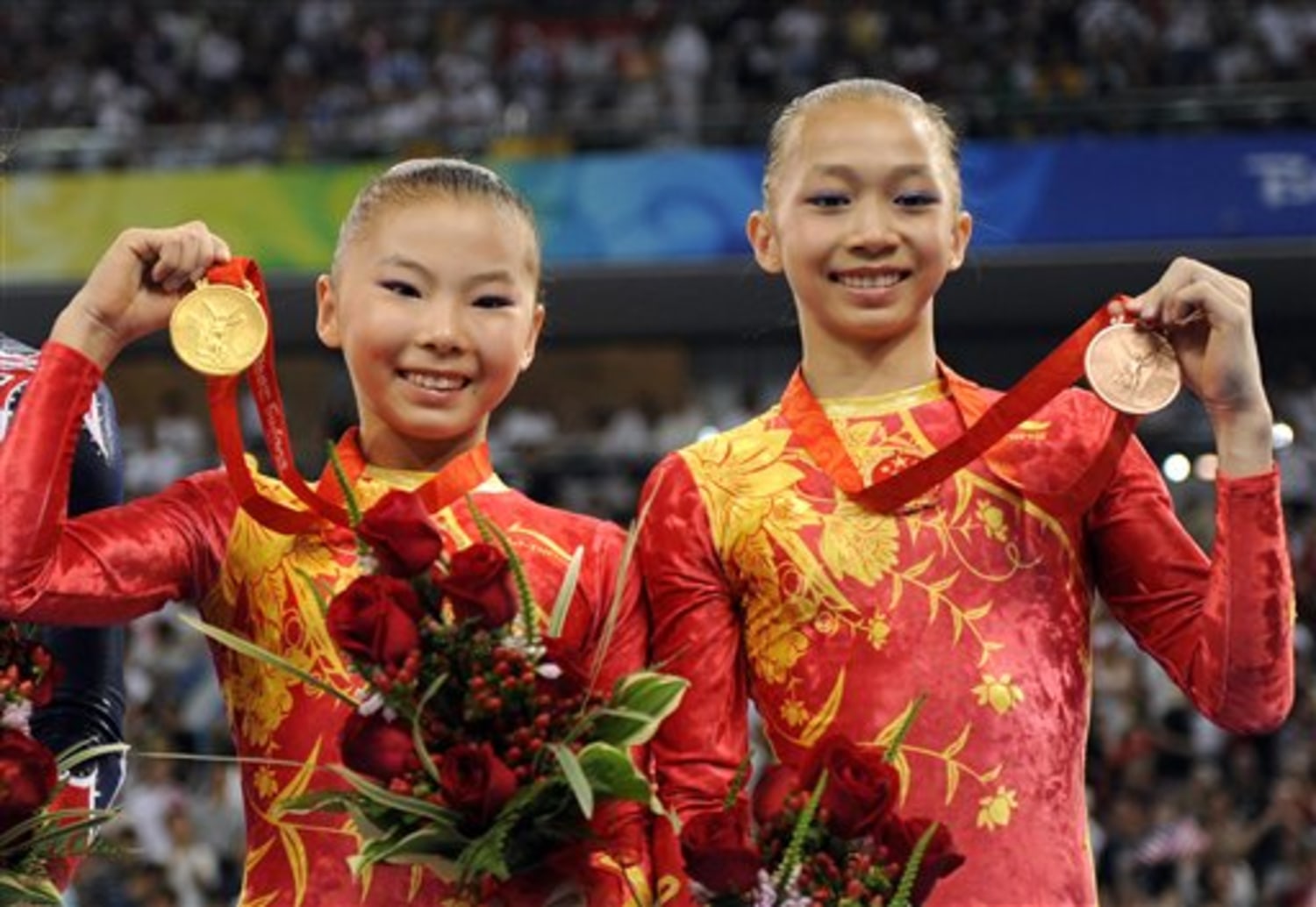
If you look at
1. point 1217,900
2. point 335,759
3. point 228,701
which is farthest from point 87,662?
point 1217,900

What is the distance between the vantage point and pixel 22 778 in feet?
6.72

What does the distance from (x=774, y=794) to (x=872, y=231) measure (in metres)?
0.64

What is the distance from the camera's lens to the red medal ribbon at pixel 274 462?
230 centimetres

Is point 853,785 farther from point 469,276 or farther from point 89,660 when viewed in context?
point 89,660

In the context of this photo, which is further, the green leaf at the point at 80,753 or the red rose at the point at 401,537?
the green leaf at the point at 80,753

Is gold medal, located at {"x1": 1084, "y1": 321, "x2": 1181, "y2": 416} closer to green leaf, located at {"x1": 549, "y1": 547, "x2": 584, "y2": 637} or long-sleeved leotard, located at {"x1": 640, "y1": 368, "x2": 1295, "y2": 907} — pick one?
long-sleeved leotard, located at {"x1": 640, "y1": 368, "x2": 1295, "y2": 907}

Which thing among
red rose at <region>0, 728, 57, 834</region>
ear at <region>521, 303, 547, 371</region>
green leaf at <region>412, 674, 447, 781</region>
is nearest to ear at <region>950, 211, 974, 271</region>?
ear at <region>521, 303, 547, 371</region>

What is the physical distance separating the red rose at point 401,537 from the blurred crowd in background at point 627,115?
5186 millimetres

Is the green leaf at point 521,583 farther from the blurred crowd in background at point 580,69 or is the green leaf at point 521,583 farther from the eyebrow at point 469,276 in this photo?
the blurred crowd in background at point 580,69

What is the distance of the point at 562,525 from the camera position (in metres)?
2.39

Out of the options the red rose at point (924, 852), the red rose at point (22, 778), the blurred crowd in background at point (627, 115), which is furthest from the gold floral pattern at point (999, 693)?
the blurred crowd in background at point (627, 115)

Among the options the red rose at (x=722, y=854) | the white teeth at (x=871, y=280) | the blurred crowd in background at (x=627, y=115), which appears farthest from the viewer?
the blurred crowd in background at (x=627, y=115)

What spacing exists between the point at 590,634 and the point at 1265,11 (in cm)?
946

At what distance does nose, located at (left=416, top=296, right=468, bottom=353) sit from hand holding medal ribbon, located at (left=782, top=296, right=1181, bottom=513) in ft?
1.17
